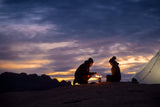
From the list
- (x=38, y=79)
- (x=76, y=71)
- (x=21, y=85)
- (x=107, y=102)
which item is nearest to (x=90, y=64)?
(x=76, y=71)

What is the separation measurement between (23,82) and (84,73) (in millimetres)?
22843

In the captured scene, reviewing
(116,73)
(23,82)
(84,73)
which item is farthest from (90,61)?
(23,82)

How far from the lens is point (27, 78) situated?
34.8 meters

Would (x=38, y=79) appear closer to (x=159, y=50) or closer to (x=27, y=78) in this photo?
(x=27, y=78)

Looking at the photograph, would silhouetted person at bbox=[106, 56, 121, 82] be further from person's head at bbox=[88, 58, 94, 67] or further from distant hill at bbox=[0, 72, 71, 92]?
distant hill at bbox=[0, 72, 71, 92]

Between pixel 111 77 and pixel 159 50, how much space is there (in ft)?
23.6

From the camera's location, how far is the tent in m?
16.5

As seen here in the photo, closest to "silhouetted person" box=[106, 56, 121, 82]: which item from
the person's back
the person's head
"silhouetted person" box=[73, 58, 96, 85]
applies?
the person's back

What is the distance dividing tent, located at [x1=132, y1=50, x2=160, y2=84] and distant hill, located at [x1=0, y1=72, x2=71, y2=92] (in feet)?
48.4

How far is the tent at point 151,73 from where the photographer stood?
54.1ft

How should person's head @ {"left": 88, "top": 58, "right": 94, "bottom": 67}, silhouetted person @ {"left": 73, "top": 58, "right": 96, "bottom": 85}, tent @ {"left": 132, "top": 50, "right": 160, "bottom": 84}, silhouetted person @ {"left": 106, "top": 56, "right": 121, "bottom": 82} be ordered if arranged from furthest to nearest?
tent @ {"left": 132, "top": 50, "right": 160, "bottom": 84} < person's head @ {"left": 88, "top": 58, "right": 94, "bottom": 67} < silhouetted person @ {"left": 73, "top": 58, "right": 96, "bottom": 85} < silhouetted person @ {"left": 106, "top": 56, "right": 121, "bottom": 82}

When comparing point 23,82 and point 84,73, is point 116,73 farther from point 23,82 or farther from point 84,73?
point 23,82

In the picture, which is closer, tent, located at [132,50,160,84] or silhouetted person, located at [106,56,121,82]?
silhouetted person, located at [106,56,121,82]

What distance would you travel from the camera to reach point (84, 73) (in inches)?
551
